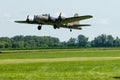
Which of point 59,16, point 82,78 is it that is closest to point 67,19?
point 59,16

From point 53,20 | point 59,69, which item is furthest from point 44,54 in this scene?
point 59,69

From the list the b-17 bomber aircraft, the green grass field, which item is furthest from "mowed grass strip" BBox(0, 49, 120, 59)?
the green grass field

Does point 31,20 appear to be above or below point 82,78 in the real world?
above

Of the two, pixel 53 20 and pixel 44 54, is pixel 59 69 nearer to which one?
pixel 44 54

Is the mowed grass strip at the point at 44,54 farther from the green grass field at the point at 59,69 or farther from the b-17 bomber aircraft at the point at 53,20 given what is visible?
the green grass field at the point at 59,69

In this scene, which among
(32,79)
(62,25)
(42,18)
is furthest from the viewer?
(62,25)

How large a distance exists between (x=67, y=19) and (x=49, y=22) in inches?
161

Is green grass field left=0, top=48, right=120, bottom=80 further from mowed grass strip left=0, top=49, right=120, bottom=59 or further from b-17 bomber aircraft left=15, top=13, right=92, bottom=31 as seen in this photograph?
b-17 bomber aircraft left=15, top=13, right=92, bottom=31

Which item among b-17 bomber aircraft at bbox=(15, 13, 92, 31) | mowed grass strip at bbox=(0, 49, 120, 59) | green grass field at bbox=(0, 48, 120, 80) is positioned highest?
b-17 bomber aircraft at bbox=(15, 13, 92, 31)

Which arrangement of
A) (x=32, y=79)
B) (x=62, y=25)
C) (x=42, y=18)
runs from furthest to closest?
(x=62, y=25)
(x=42, y=18)
(x=32, y=79)

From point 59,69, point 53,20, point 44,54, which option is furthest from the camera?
point 53,20

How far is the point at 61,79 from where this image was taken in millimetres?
29609

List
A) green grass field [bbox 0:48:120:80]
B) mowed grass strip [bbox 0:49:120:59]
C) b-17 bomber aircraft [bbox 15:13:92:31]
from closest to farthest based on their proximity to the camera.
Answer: green grass field [bbox 0:48:120:80]
mowed grass strip [bbox 0:49:120:59]
b-17 bomber aircraft [bbox 15:13:92:31]

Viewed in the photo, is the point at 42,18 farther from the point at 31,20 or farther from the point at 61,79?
the point at 61,79
